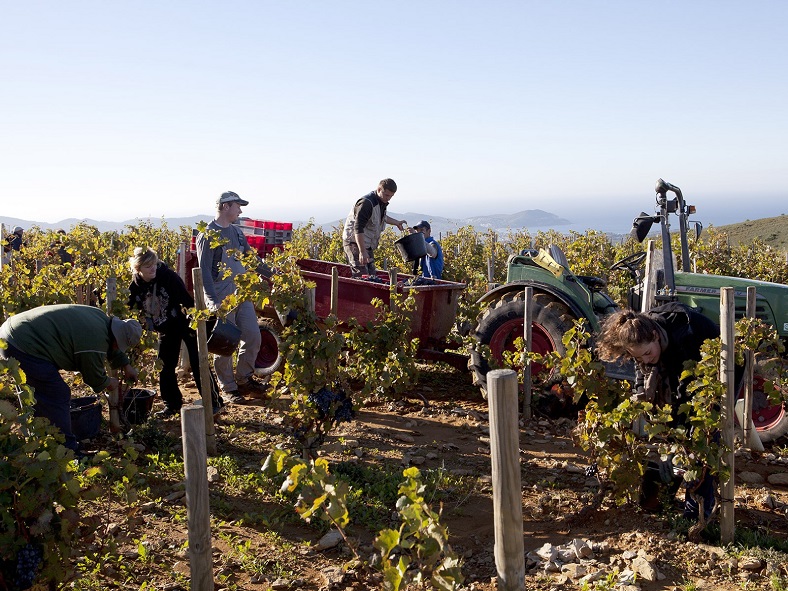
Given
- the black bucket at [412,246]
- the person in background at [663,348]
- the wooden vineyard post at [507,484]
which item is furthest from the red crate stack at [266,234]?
the wooden vineyard post at [507,484]

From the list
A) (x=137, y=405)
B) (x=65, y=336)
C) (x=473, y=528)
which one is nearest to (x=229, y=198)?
(x=137, y=405)

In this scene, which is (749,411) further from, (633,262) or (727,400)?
(727,400)

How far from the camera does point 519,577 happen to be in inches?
95.2

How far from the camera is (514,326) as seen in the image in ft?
20.7

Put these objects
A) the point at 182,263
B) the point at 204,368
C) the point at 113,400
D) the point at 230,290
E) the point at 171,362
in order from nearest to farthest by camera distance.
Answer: the point at 204,368
the point at 113,400
the point at 171,362
the point at 230,290
the point at 182,263

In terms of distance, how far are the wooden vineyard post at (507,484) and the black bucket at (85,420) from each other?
376 cm

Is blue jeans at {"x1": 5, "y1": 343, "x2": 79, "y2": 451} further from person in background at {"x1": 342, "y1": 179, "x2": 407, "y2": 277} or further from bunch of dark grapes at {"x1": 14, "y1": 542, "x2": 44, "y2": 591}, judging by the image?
person in background at {"x1": 342, "y1": 179, "x2": 407, "y2": 277}

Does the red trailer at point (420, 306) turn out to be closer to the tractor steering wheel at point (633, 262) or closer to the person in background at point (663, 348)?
the tractor steering wheel at point (633, 262)

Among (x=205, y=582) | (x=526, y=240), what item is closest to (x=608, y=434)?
(x=205, y=582)

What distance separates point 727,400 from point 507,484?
1.88m

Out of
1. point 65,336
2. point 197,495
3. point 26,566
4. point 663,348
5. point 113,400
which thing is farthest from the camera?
point 113,400

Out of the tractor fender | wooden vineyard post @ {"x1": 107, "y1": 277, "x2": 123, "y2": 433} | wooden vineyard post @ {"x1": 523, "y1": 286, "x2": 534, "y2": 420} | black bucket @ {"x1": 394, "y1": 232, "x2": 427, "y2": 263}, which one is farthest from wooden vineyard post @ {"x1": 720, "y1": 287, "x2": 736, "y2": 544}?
black bucket @ {"x1": 394, "y1": 232, "x2": 427, "y2": 263}

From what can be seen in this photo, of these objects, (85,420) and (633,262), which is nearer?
(85,420)

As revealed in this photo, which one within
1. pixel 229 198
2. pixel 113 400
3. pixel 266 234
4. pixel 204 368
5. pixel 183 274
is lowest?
pixel 113 400
